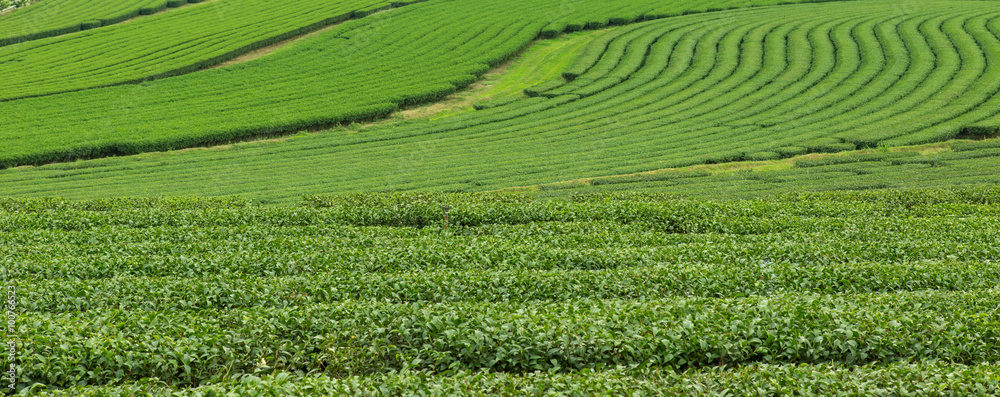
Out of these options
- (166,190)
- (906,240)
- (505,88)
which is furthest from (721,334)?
(505,88)

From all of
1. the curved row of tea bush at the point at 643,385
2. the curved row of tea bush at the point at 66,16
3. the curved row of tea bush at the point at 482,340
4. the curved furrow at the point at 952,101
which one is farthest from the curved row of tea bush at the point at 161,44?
the curved row of tea bush at the point at 643,385

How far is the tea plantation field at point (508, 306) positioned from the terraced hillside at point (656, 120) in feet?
52.9

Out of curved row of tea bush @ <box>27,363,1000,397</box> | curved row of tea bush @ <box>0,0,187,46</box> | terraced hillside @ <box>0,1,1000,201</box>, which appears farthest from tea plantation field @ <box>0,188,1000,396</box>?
curved row of tea bush @ <box>0,0,187,46</box>

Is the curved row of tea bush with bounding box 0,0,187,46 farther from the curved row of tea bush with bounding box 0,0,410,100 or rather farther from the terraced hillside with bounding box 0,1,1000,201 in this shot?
the terraced hillside with bounding box 0,1,1000,201

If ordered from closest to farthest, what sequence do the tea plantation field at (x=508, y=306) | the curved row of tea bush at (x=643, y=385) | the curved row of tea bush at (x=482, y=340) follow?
1. the curved row of tea bush at (x=643, y=385)
2. the tea plantation field at (x=508, y=306)
3. the curved row of tea bush at (x=482, y=340)

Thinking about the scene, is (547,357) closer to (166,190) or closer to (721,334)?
(721,334)

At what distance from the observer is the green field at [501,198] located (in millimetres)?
10766

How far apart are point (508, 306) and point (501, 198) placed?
14537mm

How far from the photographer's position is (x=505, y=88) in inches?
2387

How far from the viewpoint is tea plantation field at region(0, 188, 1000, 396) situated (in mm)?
9734

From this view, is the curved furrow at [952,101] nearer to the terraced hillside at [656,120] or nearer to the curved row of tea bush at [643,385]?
the terraced hillside at [656,120]

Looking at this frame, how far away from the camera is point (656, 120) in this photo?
50500 millimetres

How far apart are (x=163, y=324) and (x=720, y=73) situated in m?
55.5

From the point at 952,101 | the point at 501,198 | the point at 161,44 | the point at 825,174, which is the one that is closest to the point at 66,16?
the point at 161,44
